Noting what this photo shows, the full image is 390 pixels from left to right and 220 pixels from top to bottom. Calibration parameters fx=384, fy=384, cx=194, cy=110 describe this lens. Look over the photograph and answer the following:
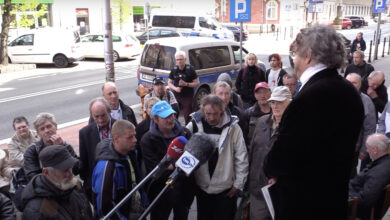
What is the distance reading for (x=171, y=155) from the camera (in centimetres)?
212

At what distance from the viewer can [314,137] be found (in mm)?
1751

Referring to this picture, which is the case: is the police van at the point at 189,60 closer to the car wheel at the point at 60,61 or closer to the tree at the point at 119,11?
the car wheel at the point at 60,61

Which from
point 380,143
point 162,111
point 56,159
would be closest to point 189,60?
point 162,111

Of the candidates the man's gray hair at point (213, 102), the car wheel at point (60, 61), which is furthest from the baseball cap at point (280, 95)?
the car wheel at point (60, 61)

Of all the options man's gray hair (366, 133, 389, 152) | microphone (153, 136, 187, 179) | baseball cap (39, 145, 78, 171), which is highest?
microphone (153, 136, 187, 179)

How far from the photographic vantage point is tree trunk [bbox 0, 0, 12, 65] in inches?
704

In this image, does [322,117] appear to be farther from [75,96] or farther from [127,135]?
[75,96]

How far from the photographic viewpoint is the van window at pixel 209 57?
1045 centimetres

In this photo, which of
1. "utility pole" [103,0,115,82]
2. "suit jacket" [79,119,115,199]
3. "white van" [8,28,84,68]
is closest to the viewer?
"suit jacket" [79,119,115,199]

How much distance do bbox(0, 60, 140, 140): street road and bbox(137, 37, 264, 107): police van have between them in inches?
79.8

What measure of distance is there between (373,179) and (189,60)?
7115 millimetres

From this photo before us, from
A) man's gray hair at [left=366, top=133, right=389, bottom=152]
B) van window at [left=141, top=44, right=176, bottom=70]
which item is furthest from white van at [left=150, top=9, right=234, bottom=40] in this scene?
man's gray hair at [left=366, top=133, right=389, bottom=152]

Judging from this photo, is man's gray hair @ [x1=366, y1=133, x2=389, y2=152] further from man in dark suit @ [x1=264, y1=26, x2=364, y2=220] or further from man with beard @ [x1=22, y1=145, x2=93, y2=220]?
man with beard @ [x1=22, y1=145, x2=93, y2=220]

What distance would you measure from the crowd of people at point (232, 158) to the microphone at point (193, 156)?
79 millimetres
